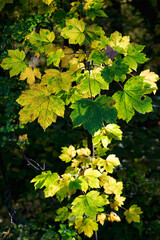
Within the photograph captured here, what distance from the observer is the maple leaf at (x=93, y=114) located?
3.76 ft

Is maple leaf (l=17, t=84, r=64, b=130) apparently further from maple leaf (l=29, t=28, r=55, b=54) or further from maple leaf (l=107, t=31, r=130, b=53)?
maple leaf (l=107, t=31, r=130, b=53)

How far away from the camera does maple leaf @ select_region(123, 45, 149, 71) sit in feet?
4.29

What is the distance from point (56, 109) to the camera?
128 centimetres

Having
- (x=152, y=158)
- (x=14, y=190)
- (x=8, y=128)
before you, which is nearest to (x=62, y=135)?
(x=8, y=128)

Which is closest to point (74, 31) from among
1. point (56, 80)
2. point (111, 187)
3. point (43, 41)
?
point (43, 41)

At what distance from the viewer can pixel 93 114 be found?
1173 millimetres

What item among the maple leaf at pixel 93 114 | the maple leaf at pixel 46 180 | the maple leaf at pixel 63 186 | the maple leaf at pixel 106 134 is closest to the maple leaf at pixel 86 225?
the maple leaf at pixel 63 186

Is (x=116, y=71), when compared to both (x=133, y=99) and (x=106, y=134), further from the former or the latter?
(x=106, y=134)

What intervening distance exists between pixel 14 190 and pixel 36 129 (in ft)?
7.43

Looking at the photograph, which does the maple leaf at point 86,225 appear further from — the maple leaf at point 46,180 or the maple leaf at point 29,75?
the maple leaf at point 29,75

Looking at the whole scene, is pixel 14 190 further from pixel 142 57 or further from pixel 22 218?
pixel 142 57

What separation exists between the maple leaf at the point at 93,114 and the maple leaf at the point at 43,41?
1.42 ft

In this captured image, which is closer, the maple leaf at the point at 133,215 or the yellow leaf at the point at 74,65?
the yellow leaf at the point at 74,65

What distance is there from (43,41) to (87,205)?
3.54 ft
